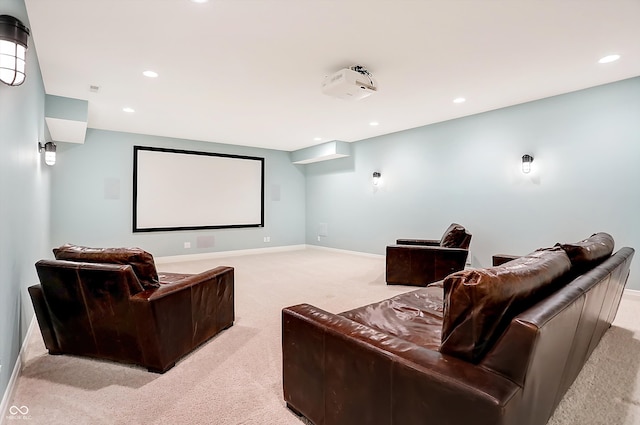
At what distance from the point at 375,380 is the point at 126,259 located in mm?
1881

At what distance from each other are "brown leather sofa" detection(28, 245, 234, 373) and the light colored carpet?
127 mm

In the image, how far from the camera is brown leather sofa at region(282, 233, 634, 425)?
1010 millimetres

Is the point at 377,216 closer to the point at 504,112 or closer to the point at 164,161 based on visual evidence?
the point at 504,112

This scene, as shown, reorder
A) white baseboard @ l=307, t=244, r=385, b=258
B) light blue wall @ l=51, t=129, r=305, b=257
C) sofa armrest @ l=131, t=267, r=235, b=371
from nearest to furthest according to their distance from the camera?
sofa armrest @ l=131, t=267, r=235, b=371, light blue wall @ l=51, t=129, r=305, b=257, white baseboard @ l=307, t=244, r=385, b=258

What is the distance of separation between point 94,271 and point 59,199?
4.56 meters

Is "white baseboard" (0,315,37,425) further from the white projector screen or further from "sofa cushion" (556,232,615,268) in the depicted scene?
the white projector screen

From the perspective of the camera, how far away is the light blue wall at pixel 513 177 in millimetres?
3771

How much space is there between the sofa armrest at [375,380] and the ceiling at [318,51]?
2264 mm

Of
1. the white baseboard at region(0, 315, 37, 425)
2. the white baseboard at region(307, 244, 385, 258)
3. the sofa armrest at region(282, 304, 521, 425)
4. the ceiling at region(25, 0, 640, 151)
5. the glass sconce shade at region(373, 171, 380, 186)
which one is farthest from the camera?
the white baseboard at region(307, 244, 385, 258)

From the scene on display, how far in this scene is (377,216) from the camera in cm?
667

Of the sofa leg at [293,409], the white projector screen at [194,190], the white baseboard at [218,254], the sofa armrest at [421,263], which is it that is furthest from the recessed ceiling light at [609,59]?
the white baseboard at [218,254]

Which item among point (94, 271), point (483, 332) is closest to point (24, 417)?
point (94, 271)

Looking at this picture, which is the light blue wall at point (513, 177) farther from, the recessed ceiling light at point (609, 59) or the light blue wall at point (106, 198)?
the light blue wall at point (106, 198)

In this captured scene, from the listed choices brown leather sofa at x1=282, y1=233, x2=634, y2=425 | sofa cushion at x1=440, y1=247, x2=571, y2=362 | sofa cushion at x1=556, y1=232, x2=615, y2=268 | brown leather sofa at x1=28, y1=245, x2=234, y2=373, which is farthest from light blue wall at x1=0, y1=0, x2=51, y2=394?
sofa cushion at x1=556, y1=232, x2=615, y2=268
